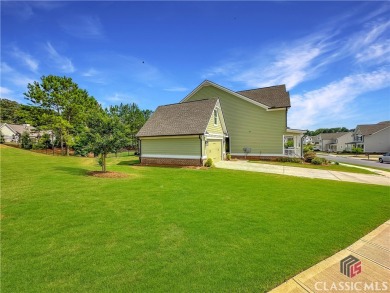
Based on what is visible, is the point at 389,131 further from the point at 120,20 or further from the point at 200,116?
the point at 120,20

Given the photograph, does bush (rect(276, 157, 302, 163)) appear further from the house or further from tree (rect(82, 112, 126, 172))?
tree (rect(82, 112, 126, 172))

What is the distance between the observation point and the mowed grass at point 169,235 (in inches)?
134

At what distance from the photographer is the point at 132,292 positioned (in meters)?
3.08

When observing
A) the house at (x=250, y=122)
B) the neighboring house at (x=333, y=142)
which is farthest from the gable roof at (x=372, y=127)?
the house at (x=250, y=122)

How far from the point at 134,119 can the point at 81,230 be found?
50426 mm

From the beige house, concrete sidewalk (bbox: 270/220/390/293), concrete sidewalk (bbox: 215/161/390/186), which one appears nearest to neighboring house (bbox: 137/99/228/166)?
the beige house

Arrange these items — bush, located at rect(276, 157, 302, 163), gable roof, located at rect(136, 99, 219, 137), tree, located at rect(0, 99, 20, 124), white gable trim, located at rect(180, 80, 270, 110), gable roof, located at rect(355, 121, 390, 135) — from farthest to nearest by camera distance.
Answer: tree, located at rect(0, 99, 20, 124) < gable roof, located at rect(355, 121, 390, 135) < white gable trim, located at rect(180, 80, 270, 110) < bush, located at rect(276, 157, 302, 163) < gable roof, located at rect(136, 99, 219, 137)

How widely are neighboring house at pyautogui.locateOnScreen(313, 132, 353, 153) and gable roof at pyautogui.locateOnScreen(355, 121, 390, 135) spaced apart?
9766mm

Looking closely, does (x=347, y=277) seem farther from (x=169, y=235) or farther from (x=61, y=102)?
(x=61, y=102)

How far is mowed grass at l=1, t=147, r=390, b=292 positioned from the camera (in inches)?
134

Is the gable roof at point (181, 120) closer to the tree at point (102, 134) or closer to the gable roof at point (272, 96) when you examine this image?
the tree at point (102, 134)

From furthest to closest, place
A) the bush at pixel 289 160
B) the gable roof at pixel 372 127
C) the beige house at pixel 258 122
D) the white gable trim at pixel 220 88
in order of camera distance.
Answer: the gable roof at pixel 372 127 < the white gable trim at pixel 220 88 < the beige house at pixel 258 122 < the bush at pixel 289 160

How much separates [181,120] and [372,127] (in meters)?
60.7

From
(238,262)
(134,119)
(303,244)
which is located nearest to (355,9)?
(303,244)
